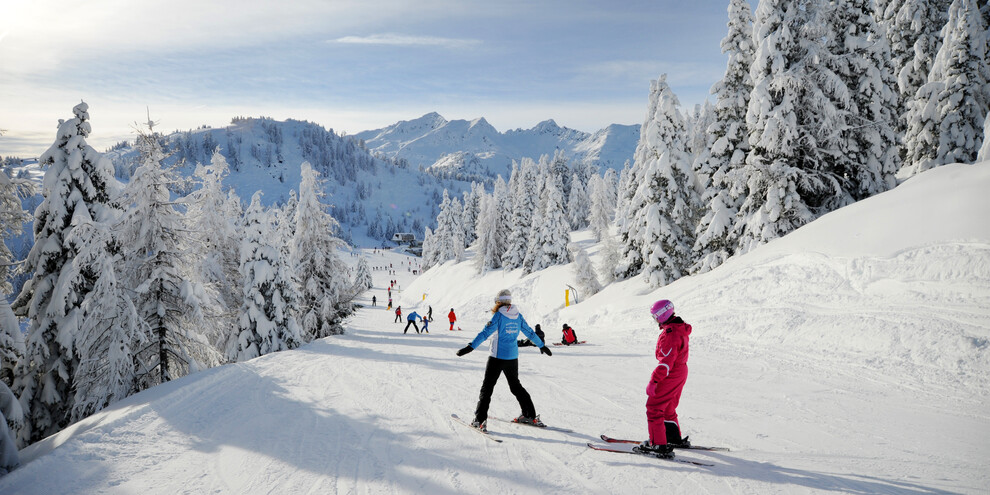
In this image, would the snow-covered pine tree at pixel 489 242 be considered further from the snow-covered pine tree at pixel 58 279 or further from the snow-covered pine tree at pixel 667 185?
the snow-covered pine tree at pixel 58 279

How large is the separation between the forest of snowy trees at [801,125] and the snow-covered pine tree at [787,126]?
5cm

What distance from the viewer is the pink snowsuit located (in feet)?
17.2

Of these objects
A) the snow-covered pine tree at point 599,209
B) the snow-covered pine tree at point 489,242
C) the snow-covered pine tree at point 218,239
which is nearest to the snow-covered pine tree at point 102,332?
the snow-covered pine tree at point 218,239

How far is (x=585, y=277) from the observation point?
32219mm

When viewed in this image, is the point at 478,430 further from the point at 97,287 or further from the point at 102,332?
the point at 97,287

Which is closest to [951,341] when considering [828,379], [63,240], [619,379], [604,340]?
[828,379]

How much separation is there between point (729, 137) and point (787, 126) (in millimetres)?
3021

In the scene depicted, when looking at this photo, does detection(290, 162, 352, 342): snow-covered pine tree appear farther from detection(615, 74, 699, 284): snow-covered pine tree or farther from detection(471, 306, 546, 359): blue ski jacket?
detection(471, 306, 546, 359): blue ski jacket

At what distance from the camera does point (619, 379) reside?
9977 millimetres

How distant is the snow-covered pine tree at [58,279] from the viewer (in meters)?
12.9

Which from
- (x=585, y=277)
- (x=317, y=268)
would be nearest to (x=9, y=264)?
(x=317, y=268)

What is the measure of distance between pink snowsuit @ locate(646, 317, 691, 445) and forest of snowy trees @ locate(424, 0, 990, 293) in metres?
15.2

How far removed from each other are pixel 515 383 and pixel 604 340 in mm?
10848

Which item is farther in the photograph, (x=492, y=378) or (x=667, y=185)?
(x=667, y=185)
